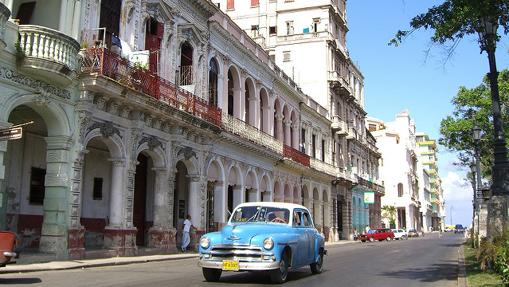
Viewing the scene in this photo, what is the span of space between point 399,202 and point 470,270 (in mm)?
80219

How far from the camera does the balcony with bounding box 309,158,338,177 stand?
135 feet

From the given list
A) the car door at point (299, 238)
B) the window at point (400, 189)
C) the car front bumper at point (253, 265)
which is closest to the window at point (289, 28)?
the car door at point (299, 238)

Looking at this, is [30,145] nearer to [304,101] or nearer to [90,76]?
[90,76]

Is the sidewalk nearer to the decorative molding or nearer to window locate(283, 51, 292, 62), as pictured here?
the decorative molding

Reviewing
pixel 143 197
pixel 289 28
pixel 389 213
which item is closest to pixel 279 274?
pixel 143 197

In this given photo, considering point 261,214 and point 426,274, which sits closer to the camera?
point 261,214

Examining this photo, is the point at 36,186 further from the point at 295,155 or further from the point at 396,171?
the point at 396,171

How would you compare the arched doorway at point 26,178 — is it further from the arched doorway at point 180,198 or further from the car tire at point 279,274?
the car tire at point 279,274

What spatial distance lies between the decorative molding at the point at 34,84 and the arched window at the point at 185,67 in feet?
27.0

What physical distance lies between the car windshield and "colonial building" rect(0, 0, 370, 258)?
6480 millimetres

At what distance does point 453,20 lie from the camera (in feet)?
37.6

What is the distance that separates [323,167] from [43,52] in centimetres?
3153

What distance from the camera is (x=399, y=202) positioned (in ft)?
299

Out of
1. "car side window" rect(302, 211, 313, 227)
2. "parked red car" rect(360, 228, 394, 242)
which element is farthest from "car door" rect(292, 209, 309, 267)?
"parked red car" rect(360, 228, 394, 242)
